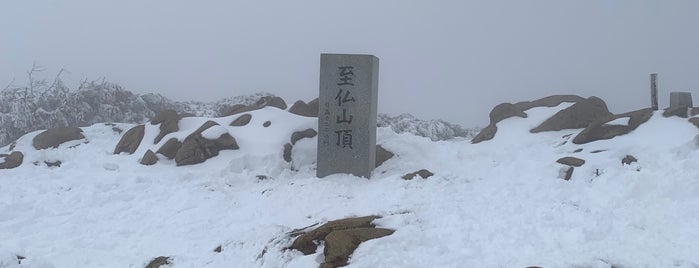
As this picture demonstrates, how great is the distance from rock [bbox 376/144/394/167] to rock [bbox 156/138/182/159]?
5508 millimetres

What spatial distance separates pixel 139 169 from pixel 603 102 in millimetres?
13753

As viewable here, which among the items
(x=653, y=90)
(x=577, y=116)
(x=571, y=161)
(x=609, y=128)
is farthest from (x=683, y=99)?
(x=571, y=161)

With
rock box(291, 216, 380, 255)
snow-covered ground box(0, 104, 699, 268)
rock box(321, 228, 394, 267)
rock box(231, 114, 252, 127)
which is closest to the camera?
rock box(321, 228, 394, 267)

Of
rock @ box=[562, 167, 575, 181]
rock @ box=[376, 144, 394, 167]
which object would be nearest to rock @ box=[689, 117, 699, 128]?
rock @ box=[562, 167, 575, 181]

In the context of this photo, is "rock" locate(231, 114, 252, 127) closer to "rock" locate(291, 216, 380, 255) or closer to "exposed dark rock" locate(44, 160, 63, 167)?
"exposed dark rock" locate(44, 160, 63, 167)

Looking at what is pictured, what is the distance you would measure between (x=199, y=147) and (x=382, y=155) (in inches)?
196

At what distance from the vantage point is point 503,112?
51.4 ft

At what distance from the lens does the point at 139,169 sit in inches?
461

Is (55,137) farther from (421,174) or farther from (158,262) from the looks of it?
(421,174)

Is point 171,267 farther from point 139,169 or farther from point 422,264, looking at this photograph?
point 139,169

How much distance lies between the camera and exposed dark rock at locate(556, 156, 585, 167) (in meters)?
9.44

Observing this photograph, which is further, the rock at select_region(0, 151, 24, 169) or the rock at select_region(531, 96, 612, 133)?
the rock at select_region(531, 96, 612, 133)

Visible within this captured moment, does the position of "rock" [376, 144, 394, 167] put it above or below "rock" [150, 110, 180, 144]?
below

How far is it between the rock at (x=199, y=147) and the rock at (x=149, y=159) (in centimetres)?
58
